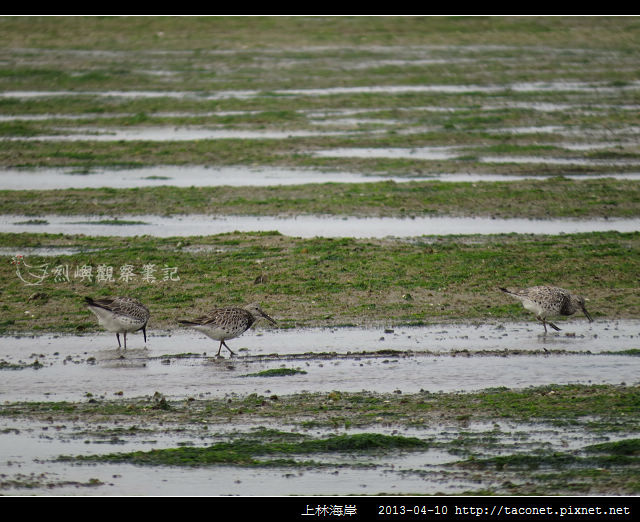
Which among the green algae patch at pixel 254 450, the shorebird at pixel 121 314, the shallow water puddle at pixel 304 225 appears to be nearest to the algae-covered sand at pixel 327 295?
the green algae patch at pixel 254 450

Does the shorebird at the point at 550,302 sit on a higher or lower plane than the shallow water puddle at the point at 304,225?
lower

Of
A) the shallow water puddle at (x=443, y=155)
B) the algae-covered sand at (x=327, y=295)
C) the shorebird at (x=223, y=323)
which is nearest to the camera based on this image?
the algae-covered sand at (x=327, y=295)

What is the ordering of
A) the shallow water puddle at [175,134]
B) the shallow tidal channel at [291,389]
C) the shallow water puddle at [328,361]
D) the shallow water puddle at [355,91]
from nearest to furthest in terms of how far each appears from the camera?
the shallow tidal channel at [291,389] → the shallow water puddle at [328,361] → the shallow water puddle at [175,134] → the shallow water puddle at [355,91]

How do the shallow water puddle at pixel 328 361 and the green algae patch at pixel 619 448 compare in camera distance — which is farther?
the shallow water puddle at pixel 328 361

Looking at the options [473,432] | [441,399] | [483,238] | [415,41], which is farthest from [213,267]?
[415,41]

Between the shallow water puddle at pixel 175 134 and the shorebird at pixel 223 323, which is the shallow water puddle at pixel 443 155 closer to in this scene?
the shallow water puddle at pixel 175 134

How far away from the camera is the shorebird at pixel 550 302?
47.2 ft

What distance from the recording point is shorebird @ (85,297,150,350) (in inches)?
547

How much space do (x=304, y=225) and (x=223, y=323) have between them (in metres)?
6.65

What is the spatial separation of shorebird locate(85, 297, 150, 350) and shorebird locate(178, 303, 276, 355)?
76 cm

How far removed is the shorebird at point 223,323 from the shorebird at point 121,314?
76 cm

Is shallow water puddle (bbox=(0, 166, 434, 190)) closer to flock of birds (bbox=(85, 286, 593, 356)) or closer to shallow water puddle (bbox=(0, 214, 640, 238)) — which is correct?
shallow water puddle (bbox=(0, 214, 640, 238))

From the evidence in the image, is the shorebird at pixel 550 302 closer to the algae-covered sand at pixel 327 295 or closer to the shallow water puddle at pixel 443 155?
the algae-covered sand at pixel 327 295

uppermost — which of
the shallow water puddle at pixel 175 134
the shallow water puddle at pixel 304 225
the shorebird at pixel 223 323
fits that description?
the shallow water puddle at pixel 175 134
